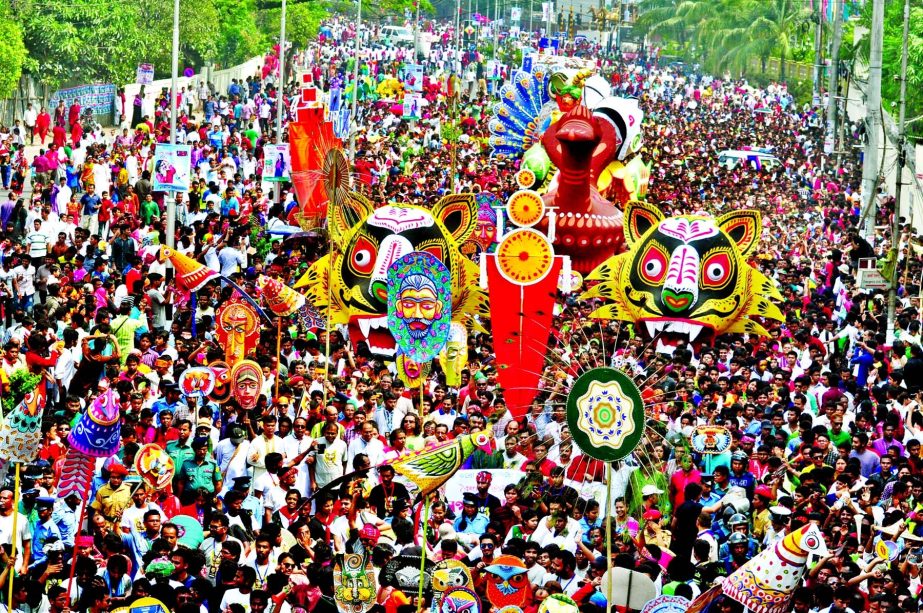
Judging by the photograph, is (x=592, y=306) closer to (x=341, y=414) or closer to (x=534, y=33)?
(x=341, y=414)

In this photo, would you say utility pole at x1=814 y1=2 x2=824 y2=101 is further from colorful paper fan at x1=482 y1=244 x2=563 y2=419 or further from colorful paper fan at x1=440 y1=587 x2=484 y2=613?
colorful paper fan at x1=440 y1=587 x2=484 y2=613

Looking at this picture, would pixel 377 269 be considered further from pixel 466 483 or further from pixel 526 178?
pixel 526 178

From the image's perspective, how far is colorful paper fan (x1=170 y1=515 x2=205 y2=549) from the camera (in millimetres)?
12359

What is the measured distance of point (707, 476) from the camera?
1468 centimetres

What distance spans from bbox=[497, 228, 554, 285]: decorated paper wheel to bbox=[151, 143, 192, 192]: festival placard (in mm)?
7886

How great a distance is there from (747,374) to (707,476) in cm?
365

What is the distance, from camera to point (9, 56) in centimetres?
3400

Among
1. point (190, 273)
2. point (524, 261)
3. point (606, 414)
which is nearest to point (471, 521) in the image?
point (606, 414)

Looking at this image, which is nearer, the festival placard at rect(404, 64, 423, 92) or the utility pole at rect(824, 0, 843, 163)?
the utility pole at rect(824, 0, 843, 163)

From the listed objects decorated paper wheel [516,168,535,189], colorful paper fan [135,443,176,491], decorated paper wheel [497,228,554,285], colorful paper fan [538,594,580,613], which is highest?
decorated paper wheel [516,168,535,189]

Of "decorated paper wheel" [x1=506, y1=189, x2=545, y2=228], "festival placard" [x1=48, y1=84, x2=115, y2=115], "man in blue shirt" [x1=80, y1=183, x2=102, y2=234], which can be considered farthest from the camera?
"festival placard" [x1=48, y1=84, x2=115, y2=115]

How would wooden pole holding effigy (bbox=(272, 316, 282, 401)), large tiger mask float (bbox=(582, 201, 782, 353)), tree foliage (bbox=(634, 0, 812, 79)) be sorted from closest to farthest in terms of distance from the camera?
1. wooden pole holding effigy (bbox=(272, 316, 282, 401))
2. large tiger mask float (bbox=(582, 201, 782, 353))
3. tree foliage (bbox=(634, 0, 812, 79))

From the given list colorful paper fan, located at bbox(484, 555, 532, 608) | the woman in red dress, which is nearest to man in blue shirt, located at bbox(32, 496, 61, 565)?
colorful paper fan, located at bbox(484, 555, 532, 608)

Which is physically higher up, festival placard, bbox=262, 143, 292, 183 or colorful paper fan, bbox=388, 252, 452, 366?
festival placard, bbox=262, 143, 292, 183
